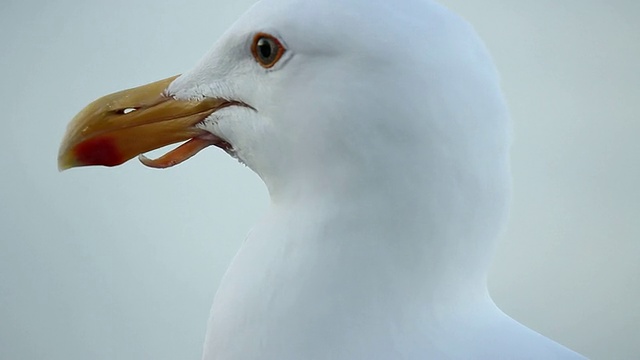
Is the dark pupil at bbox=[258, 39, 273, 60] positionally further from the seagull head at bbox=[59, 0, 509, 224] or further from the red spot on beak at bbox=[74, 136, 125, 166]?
the red spot on beak at bbox=[74, 136, 125, 166]

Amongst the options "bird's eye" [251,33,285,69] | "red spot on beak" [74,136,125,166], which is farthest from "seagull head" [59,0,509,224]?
"red spot on beak" [74,136,125,166]

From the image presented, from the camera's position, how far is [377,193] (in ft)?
2.06

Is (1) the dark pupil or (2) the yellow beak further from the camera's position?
(2) the yellow beak

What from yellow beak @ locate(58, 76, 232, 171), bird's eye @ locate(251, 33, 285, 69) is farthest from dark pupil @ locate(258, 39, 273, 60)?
yellow beak @ locate(58, 76, 232, 171)

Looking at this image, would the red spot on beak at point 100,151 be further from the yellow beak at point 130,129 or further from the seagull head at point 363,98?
the seagull head at point 363,98

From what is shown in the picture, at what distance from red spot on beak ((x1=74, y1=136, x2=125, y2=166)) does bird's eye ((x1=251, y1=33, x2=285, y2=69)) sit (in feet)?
0.67

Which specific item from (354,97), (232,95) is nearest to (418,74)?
(354,97)

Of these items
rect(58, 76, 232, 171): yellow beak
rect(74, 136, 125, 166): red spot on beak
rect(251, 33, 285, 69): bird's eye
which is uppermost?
rect(251, 33, 285, 69): bird's eye

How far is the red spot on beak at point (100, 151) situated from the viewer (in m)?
0.82

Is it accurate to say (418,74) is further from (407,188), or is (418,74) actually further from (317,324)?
(317,324)

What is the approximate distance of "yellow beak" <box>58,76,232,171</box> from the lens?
2.61 ft

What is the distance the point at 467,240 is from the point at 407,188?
2.9 inches

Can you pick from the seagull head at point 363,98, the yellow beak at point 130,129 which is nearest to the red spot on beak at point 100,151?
the yellow beak at point 130,129

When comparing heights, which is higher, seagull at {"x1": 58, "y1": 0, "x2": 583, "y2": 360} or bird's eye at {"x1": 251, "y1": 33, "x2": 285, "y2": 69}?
bird's eye at {"x1": 251, "y1": 33, "x2": 285, "y2": 69}
